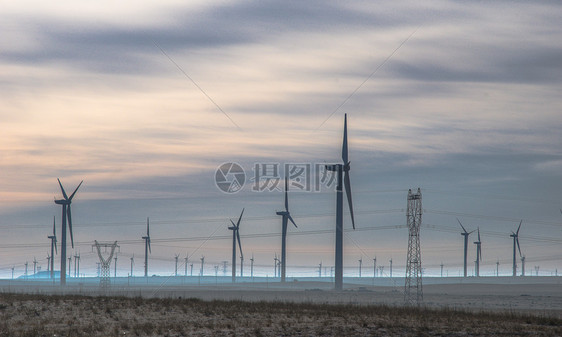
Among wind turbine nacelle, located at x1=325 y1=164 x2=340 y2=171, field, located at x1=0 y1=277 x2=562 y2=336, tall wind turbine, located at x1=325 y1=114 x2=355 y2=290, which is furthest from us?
wind turbine nacelle, located at x1=325 y1=164 x2=340 y2=171

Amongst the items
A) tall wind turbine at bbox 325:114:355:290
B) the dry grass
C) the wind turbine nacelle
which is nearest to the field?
the dry grass

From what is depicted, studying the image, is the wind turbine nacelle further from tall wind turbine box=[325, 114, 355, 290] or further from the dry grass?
the dry grass

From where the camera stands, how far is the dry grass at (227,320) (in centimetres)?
5659

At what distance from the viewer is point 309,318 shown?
6700 cm

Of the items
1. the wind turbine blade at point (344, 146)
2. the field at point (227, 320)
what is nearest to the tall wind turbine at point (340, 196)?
the wind turbine blade at point (344, 146)

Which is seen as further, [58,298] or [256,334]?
[58,298]

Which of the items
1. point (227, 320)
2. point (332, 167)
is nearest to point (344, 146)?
point (332, 167)

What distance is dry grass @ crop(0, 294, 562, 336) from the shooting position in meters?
56.6

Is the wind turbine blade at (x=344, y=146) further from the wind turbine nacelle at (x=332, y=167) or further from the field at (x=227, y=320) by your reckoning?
the field at (x=227, y=320)

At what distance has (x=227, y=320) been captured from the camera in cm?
6512

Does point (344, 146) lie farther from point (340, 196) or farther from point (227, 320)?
point (227, 320)

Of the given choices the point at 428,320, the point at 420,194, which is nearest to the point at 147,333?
the point at 428,320

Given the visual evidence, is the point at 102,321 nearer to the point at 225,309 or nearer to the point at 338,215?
the point at 225,309

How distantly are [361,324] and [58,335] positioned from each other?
73.1ft
